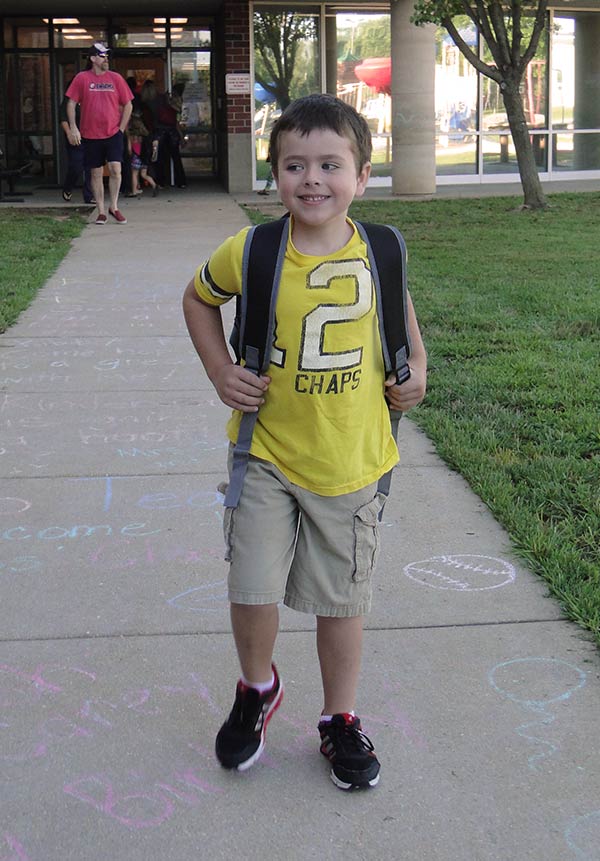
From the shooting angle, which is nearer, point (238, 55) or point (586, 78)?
point (238, 55)

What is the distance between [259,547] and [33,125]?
20619mm

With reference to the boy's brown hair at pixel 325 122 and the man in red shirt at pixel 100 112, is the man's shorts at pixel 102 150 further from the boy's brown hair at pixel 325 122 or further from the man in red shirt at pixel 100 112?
the boy's brown hair at pixel 325 122

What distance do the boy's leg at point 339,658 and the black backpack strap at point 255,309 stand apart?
1.27 ft

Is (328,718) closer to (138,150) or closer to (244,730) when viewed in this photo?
(244,730)

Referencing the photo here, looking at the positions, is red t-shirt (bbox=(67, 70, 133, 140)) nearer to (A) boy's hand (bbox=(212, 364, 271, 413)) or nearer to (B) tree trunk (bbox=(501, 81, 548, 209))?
(B) tree trunk (bbox=(501, 81, 548, 209))

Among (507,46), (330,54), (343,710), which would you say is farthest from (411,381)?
(330,54)

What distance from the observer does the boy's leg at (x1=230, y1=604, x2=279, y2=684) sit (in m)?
2.55

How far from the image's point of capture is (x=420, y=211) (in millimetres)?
15234

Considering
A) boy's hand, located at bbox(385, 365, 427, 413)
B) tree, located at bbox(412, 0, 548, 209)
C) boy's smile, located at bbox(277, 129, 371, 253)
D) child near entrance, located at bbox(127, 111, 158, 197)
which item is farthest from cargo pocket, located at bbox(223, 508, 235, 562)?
child near entrance, located at bbox(127, 111, 158, 197)

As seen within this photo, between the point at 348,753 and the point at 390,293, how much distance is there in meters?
1.06

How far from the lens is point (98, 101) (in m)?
Result: 12.3

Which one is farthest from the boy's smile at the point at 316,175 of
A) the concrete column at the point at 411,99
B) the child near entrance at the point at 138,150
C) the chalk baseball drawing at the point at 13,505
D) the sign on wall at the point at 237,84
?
the sign on wall at the point at 237,84

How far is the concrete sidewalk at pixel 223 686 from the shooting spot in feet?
7.80

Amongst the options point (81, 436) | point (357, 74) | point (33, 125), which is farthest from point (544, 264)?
point (33, 125)
